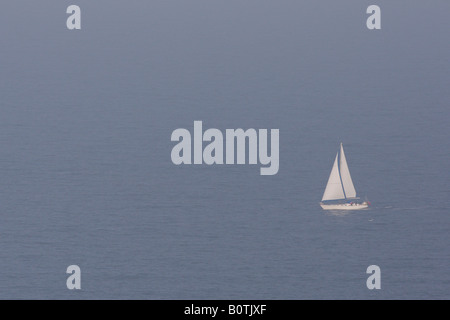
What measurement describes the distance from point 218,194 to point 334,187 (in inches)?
571

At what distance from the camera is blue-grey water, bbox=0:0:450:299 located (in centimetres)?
9394

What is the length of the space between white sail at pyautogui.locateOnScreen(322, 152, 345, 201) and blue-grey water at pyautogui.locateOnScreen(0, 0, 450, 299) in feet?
7.97

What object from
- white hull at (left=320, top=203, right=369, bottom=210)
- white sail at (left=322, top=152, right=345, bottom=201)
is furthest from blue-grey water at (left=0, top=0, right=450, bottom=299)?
white sail at (left=322, top=152, right=345, bottom=201)

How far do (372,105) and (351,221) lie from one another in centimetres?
5821

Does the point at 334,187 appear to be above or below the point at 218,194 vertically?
above

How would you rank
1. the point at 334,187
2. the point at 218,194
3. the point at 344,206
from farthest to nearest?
1. the point at 218,194
2. the point at 344,206
3. the point at 334,187

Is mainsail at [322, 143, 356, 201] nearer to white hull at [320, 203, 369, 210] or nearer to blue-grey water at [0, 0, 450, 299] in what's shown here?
white hull at [320, 203, 369, 210]

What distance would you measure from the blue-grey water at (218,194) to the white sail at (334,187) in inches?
95.6

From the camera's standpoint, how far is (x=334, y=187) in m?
107

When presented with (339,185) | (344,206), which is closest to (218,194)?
(344,206)

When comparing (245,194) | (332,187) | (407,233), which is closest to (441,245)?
(407,233)

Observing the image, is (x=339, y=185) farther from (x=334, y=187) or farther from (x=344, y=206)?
(x=344, y=206)
